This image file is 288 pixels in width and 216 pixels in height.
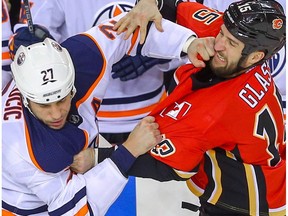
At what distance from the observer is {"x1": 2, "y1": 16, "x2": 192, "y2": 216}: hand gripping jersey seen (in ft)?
5.08

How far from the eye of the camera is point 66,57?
1.56m

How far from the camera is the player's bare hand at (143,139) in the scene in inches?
64.9

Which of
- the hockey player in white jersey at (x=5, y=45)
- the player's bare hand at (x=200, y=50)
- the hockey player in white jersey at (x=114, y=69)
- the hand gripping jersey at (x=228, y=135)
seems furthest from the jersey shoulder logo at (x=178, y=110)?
the hockey player in white jersey at (x=5, y=45)

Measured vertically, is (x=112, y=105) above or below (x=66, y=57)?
below

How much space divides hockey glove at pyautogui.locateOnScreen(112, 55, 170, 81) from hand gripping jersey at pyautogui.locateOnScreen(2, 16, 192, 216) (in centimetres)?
18

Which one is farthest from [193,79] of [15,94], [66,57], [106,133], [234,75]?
[106,133]

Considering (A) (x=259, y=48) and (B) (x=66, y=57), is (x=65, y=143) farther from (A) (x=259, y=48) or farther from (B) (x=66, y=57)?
(A) (x=259, y=48)

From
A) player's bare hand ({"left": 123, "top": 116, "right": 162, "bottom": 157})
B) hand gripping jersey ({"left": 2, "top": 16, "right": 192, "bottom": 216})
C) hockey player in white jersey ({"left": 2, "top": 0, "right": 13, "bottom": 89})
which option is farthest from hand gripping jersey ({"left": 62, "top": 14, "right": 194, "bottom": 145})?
hockey player in white jersey ({"left": 2, "top": 0, "right": 13, "bottom": 89})

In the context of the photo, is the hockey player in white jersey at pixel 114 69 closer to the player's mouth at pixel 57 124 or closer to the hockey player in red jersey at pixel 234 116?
the hockey player in red jersey at pixel 234 116

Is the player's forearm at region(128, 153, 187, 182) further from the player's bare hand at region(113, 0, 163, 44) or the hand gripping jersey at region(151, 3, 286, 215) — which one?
the player's bare hand at region(113, 0, 163, 44)

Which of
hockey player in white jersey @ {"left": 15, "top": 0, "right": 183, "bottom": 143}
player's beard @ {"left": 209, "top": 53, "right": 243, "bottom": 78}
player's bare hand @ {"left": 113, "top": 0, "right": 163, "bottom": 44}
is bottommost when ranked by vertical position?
hockey player in white jersey @ {"left": 15, "top": 0, "right": 183, "bottom": 143}

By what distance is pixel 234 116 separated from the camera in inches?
62.6

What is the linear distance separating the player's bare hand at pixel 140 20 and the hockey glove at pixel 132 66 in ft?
0.79

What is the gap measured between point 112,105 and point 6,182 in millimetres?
597
